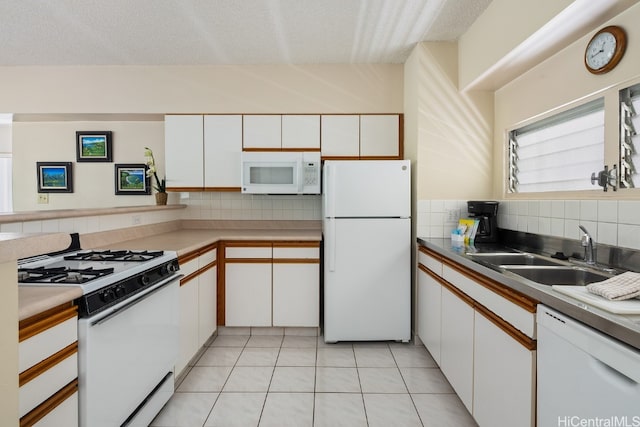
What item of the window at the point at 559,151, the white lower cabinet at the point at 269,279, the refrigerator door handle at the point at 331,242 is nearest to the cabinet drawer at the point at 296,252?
the white lower cabinet at the point at 269,279

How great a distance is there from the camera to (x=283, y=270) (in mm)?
3199

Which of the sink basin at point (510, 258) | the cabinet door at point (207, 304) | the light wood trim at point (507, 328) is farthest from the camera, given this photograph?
the cabinet door at point (207, 304)

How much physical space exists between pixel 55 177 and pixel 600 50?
15.8ft

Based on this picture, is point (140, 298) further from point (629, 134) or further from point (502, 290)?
point (629, 134)

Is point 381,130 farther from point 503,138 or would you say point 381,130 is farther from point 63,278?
point 63,278

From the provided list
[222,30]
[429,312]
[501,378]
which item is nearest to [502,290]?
[501,378]

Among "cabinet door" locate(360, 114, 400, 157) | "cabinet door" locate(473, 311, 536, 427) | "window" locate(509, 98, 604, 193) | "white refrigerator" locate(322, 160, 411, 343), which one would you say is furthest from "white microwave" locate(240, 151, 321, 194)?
"cabinet door" locate(473, 311, 536, 427)

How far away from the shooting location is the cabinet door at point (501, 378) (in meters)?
1.39

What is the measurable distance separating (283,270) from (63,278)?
73.1 inches

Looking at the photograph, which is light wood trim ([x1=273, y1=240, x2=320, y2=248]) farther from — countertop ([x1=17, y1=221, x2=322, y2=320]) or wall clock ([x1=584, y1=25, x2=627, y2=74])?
wall clock ([x1=584, y1=25, x2=627, y2=74])

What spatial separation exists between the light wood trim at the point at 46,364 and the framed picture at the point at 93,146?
10.2 feet

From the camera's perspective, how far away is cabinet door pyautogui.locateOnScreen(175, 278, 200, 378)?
94.2 inches

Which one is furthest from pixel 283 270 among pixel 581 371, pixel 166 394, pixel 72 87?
pixel 72 87

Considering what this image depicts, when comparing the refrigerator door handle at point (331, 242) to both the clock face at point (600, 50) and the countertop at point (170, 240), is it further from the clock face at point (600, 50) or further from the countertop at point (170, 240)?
the clock face at point (600, 50)
